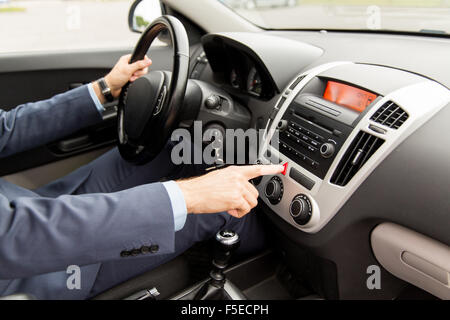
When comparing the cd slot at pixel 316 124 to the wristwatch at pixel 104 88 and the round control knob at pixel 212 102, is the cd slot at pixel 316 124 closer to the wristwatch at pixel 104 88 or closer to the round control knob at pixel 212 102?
the round control knob at pixel 212 102

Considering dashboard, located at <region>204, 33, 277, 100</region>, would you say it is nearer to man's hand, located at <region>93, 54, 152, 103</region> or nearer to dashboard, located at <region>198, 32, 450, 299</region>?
dashboard, located at <region>198, 32, 450, 299</region>

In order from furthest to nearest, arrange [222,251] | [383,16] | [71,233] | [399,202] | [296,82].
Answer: [383,16] < [296,82] < [222,251] < [399,202] < [71,233]

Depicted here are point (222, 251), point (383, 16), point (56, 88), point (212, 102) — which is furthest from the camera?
point (56, 88)

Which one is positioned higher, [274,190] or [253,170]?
[253,170]

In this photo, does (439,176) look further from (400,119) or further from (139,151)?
(139,151)

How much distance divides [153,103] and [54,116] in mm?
371

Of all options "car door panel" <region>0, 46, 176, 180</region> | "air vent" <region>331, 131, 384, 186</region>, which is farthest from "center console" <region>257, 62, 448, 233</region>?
"car door panel" <region>0, 46, 176, 180</region>

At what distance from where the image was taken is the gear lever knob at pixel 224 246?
3.23ft

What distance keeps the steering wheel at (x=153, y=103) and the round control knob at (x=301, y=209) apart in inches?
15.3

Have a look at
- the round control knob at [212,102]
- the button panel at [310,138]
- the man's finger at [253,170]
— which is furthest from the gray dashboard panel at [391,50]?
the man's finger at [253,170]

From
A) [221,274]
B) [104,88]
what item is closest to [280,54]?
[104,88]

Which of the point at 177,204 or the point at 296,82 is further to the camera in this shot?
the point at 296,82

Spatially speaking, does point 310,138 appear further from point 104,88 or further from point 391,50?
point 104,88

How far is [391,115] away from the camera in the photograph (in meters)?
0.81
